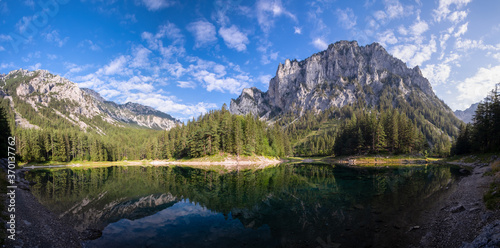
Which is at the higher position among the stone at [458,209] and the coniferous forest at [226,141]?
the coniferous forest at [226,141]

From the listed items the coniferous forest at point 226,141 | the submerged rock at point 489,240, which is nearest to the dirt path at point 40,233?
the submerged rock at point 489,240

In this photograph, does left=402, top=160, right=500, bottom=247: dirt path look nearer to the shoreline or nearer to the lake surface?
the shoreline

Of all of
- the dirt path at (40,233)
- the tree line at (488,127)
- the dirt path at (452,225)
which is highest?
the tree line at (488,127)

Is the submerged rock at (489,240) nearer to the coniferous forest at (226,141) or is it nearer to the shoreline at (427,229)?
the shoreline at (427,229)

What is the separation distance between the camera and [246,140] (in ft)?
305

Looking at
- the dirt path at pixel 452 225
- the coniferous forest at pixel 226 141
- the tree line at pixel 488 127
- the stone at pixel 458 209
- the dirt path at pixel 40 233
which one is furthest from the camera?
the coniferous forest at pixel 226 141

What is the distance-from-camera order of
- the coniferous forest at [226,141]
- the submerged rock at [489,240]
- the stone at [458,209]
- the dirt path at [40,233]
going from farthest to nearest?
the coniferous forest at [226,141], the stone at [458,209], the dirt path at [40,233], the submerged rock at [489,240]

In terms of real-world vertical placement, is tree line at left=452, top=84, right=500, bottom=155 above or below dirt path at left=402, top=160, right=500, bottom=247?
above

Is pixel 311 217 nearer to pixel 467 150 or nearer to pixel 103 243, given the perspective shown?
pixel 103 243

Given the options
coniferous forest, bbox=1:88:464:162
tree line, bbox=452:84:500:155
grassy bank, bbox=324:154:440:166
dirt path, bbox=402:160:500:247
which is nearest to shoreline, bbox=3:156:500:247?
dirt path, bbox=402:160:500:247

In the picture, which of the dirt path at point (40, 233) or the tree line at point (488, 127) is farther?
the tree line at point (488, 127)

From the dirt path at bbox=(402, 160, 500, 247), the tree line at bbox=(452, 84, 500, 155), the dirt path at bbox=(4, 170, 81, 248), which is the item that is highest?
the tree line at bbox=(452, 84, 500, 155)

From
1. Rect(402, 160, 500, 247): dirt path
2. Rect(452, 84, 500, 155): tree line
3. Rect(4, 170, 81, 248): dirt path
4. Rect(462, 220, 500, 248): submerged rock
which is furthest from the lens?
Rect(452, 84, 500, 155): tree line

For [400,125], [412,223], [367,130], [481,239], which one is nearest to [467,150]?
[400,125]
